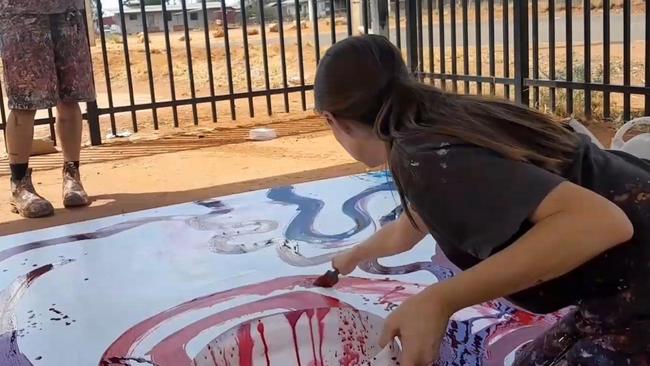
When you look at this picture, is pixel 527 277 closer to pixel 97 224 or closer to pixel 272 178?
pixel 97 224

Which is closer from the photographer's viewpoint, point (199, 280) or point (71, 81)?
point (199, 280)

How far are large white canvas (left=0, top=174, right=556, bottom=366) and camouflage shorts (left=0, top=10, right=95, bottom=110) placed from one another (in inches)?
32.6

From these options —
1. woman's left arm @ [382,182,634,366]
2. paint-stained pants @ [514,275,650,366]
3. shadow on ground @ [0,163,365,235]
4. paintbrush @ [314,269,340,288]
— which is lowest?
shadow on ground @ [0,163,365,235]

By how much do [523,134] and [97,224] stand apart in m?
2.25

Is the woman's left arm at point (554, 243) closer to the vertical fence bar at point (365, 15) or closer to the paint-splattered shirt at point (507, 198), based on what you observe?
the paint-splattered shirt at point (507, 198)

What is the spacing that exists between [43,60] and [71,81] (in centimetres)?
16

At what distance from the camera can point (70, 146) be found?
153 inches

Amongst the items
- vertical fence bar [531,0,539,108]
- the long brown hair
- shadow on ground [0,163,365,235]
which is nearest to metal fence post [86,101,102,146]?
shadow on ground [0,163,365,235]

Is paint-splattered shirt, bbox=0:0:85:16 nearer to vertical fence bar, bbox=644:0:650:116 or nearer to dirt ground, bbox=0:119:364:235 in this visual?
dirt ground, bbox=0:119:364:235

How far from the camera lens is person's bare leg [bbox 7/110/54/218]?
374 cm

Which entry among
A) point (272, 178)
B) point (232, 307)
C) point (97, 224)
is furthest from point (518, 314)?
point (272, 178)

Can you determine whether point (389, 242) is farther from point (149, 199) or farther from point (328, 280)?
point (149, 199)

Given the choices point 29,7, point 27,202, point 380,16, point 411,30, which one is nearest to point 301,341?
point 27,202

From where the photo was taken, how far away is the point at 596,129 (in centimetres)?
536
